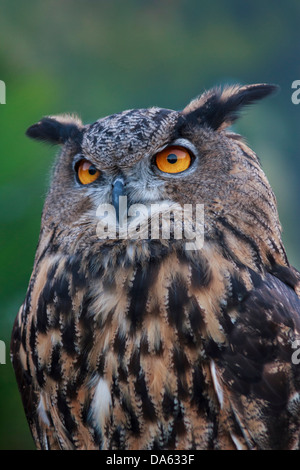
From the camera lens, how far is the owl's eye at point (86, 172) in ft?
4.99

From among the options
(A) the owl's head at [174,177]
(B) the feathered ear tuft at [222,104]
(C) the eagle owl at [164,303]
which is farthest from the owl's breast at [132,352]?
(B) the feathered ear tuft at [222,104]

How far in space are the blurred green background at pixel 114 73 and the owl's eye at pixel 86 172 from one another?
0.71ft

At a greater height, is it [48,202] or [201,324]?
[48,202]

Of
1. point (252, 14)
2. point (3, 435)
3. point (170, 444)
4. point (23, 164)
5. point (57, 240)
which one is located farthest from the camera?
point (252, 14)

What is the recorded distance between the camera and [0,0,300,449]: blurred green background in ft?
6.29

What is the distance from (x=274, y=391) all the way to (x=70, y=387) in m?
0.50

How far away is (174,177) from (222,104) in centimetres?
29

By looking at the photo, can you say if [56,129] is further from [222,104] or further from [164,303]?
[164,303]

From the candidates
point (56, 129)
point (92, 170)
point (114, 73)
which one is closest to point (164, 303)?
point (92, 170)

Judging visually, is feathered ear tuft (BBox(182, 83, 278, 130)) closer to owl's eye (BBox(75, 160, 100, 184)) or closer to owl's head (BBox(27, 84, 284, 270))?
owl's head (BBox(27, 84, 284, 270))

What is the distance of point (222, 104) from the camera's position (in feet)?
5.13

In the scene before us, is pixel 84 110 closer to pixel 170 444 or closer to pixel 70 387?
pixel 70 387

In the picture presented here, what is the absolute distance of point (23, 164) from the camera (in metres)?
2.04

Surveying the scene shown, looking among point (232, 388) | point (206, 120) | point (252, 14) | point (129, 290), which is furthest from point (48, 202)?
point (252, 14)
